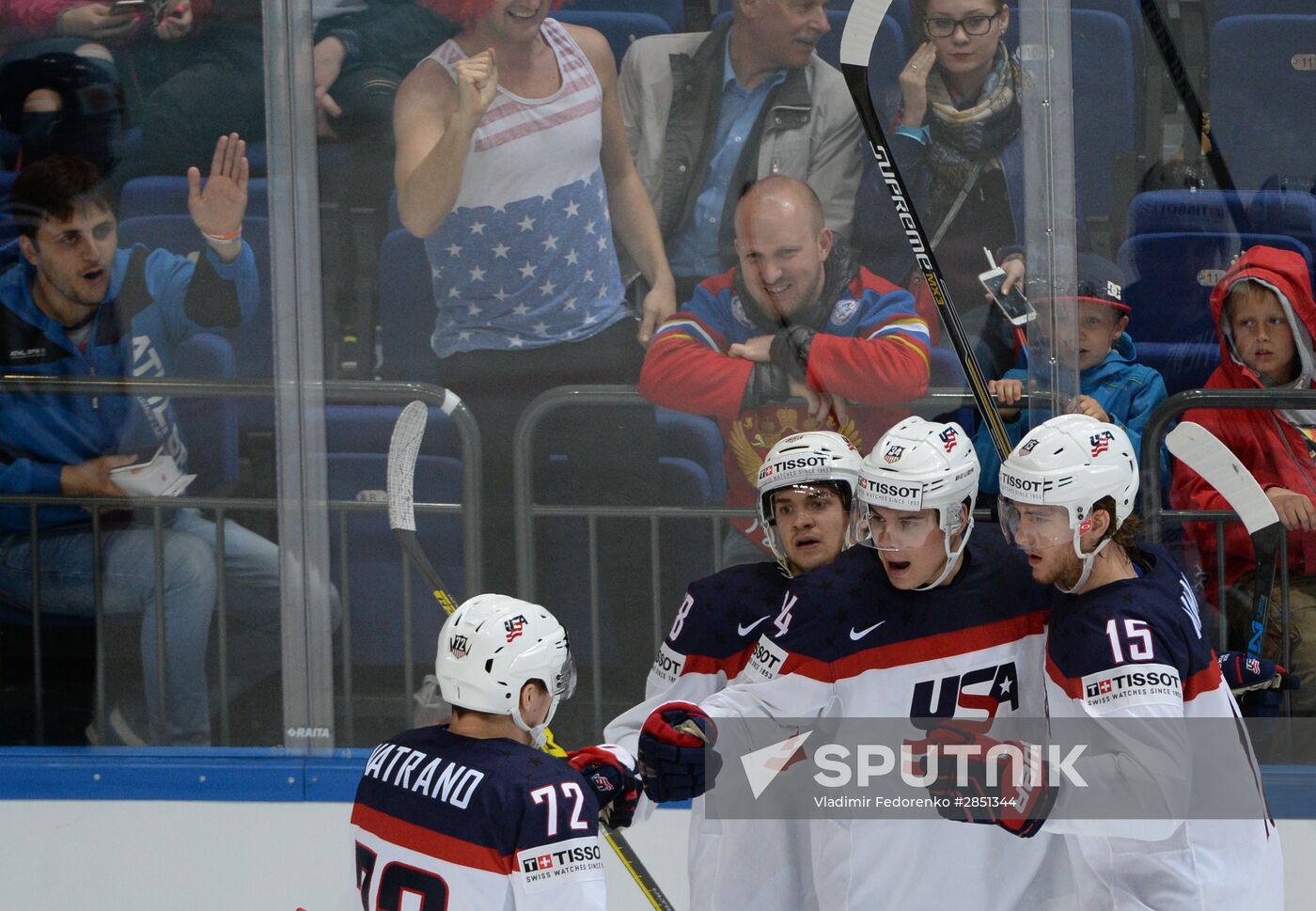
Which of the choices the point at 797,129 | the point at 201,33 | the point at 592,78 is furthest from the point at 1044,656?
the point at 201,33

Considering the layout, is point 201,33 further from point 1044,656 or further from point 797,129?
point 1044,656

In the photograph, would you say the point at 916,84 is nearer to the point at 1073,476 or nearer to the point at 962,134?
the point at 962,134

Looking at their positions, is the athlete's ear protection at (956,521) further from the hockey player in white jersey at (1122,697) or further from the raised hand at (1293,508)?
the raised hand at (1293,508)

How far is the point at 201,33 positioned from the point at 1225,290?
7.58 ft

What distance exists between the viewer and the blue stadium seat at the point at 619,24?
3584 millimetres

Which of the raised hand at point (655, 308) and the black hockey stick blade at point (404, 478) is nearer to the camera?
the black hockey stick blade at point (404, 478)

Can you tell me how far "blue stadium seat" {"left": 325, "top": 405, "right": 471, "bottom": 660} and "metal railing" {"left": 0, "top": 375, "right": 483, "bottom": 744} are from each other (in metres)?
0.01

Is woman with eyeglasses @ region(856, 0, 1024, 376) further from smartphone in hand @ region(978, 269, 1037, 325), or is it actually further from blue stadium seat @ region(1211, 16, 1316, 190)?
blue stadium seat @ region(1211, 16, 1316, 190)

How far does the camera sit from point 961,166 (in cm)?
355

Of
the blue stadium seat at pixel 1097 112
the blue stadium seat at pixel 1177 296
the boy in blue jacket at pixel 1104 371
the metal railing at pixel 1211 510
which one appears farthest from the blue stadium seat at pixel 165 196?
the metal railing at pixel 1211 510

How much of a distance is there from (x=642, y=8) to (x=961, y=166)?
778mm

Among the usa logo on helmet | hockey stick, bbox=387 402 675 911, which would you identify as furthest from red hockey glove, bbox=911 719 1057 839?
hockey stick, bbox=387 402 675 911

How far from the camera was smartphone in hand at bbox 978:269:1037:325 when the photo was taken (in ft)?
11.6

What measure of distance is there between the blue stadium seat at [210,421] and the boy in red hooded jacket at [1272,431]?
2088mm
